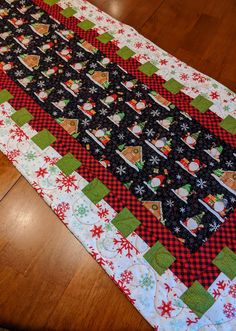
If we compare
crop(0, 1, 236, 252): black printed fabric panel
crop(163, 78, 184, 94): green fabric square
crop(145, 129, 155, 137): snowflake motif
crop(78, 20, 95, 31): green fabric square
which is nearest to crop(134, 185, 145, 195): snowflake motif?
crop(0, 1, 236, 252): black printed fabric panel

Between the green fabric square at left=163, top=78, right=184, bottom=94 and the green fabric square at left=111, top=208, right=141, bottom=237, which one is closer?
the green fabric square at left=111, top=208, right=141, bottom=237

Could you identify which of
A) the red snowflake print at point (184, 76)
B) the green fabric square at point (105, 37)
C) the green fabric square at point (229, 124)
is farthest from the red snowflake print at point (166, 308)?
the green fabric square at point (105, 37)

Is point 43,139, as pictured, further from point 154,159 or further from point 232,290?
point 232,290

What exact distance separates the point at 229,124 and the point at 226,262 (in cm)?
51

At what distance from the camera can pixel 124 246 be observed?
956 mm

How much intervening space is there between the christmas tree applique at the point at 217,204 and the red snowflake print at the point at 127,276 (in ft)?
1.07

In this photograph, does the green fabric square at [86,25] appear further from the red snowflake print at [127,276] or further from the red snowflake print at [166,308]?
the red snowflake print at [166,308]

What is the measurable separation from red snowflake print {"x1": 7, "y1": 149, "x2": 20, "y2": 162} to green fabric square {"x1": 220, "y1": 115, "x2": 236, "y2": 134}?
768mm

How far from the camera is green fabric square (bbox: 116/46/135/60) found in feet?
4.42

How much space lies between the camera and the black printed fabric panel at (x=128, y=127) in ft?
3.32

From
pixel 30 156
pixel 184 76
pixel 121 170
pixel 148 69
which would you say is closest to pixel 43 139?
pixel 30 156

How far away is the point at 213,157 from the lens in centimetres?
109

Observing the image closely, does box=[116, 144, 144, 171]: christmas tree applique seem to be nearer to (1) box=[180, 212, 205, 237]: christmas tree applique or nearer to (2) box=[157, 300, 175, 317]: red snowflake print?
(1) box=[180, 212, 205, 237]: christmas tree applique

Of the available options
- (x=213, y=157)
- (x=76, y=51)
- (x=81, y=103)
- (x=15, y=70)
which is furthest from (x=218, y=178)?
(x=15, y=70)
